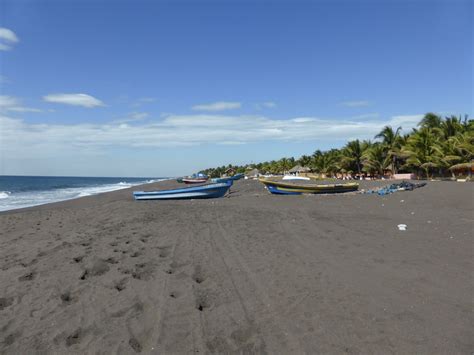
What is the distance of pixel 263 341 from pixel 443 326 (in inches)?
78.0

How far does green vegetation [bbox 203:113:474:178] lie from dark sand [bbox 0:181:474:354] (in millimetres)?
31235

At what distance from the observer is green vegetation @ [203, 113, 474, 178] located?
3469 centimetres

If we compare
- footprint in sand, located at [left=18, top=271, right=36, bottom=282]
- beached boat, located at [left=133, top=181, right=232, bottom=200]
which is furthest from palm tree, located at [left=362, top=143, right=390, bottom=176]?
footprint in sand, located at [left=18, top=271, right=36, bottom=282]

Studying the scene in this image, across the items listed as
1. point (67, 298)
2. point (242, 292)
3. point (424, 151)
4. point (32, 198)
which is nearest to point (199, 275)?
point (242, 292)

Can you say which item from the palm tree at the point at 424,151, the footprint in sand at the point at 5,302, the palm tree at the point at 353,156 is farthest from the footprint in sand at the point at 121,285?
the palm tree at the point at 353,156

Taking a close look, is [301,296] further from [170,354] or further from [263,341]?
[170,354]

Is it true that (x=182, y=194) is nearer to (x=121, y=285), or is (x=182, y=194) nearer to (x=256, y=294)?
(x=121, y=285)

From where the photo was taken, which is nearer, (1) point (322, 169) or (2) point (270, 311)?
(2) point (270, 311)

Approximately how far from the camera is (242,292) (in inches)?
187

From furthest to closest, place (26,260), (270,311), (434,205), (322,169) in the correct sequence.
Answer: (322,169)
(434,205)
(26,260)
(270,311)

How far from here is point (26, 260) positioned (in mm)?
6590

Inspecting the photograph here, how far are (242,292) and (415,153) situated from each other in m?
41.4

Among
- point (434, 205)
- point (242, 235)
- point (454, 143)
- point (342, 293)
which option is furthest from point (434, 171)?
point (342, 293)

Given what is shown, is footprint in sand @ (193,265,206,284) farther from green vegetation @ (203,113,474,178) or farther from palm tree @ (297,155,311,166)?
palm tree @ (297,155,311,166)
